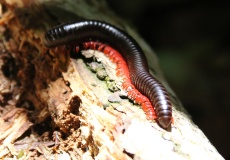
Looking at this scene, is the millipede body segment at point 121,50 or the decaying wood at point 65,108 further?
the millipede body segment at point 121,50

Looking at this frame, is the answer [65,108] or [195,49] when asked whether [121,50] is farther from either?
[195,49]

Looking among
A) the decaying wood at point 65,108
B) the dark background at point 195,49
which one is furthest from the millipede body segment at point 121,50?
the dark background at point 195,49

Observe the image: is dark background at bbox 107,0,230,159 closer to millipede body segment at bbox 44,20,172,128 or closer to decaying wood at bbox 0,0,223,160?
decaying wood at bbox 0,0,223,160

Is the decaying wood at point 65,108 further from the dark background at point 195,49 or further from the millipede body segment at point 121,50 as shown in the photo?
the dark background at point 195,49

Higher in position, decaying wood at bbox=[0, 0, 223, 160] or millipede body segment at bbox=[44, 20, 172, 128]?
millipede body segment at bbox=[44, 20, 172, 128]

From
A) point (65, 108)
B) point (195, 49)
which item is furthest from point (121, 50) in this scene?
point (195, 49)

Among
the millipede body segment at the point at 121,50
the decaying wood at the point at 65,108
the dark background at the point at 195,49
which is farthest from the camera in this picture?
the dark background at the point at 195,49

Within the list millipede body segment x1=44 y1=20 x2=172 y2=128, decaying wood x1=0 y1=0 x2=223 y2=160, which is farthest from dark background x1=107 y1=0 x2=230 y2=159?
millipede body segment x1=44 y1=20 x2=172 y2=128
